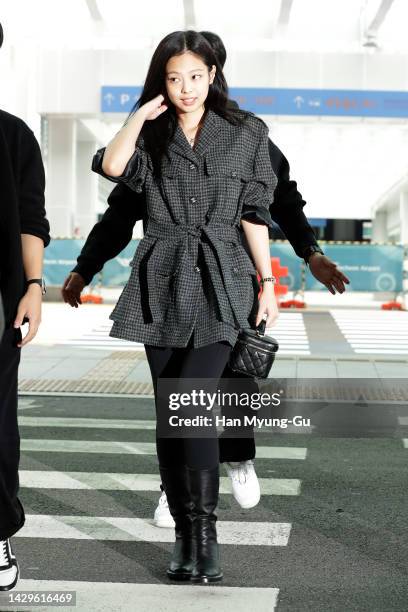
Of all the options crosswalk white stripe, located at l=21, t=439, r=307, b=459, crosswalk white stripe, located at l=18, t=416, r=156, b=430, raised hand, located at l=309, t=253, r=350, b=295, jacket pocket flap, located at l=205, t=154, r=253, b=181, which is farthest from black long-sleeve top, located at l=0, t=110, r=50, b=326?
crosswalk white stripe, located at l=18, t=416, r=156, b=430

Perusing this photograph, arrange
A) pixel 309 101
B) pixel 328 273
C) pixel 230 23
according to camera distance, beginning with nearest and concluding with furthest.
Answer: pixel 328 273
pixel 309 101
pixel 230 23

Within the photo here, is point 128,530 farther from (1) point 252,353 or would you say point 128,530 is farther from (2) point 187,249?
(2) point 187,249

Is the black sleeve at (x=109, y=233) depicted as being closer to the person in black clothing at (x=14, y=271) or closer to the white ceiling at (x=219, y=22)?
the person in black clothing at (x=14, y=271)

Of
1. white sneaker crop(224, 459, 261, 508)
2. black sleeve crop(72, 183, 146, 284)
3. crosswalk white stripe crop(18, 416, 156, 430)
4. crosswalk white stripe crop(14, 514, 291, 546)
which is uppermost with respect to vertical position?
black sleeve crop(72, 183, 146, 284)

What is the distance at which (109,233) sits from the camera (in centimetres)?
394

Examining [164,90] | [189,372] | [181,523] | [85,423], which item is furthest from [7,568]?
[85,423]

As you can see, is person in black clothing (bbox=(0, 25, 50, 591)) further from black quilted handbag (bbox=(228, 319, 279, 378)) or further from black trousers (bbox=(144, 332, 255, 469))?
black quilted handbag (bbox=(228, 319, 279, 378))

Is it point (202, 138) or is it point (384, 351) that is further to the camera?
point (384, 351)

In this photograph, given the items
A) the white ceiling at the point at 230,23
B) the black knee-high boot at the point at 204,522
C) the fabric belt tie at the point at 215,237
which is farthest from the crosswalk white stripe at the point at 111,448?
the white ceiling at the point at 230,23

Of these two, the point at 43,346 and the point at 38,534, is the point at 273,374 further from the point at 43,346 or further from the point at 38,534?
the point at 38,534

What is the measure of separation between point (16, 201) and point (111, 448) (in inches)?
133

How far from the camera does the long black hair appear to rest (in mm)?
3418

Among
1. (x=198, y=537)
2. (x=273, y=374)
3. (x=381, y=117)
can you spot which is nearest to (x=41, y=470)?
(x=198, y=537)

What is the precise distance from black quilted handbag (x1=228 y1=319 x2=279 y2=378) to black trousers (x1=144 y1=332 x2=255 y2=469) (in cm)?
6
